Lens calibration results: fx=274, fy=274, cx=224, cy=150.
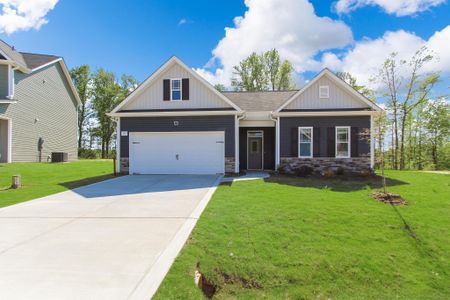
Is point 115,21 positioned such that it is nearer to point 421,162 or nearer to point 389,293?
point 389,293

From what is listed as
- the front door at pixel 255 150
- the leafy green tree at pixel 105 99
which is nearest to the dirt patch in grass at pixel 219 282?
the front door at pixel 255 150

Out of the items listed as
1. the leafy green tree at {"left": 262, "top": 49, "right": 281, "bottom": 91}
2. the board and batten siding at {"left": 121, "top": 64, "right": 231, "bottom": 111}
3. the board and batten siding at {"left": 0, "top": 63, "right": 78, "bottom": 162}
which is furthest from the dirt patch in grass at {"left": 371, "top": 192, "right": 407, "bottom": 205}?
the leafy green tree at {"left": 262, "top": 49, "right": 281, "bottom": 91}

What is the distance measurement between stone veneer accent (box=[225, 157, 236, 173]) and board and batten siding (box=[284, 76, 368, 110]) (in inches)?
147

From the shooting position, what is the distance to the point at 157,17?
15578 mm

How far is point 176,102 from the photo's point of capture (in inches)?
552

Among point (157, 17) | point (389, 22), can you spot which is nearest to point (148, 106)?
point (157, 17)

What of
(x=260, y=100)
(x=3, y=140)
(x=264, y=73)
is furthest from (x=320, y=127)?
(x=264, y=73)

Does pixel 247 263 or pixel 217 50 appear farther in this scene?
pixel 217 50

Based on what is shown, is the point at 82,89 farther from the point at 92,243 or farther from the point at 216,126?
the point at 92,243

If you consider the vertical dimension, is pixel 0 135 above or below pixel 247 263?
above

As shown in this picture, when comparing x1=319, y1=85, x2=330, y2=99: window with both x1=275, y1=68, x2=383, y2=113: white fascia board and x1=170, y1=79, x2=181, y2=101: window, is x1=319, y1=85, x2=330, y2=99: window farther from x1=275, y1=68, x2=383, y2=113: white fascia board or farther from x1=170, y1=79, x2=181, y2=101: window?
x1=170, y1=79, x2=181, y2=101: window

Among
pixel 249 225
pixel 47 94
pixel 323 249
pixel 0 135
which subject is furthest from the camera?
pixel 47 94

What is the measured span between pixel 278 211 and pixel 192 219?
204 cm

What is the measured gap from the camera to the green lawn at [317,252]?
3791 millimetres
